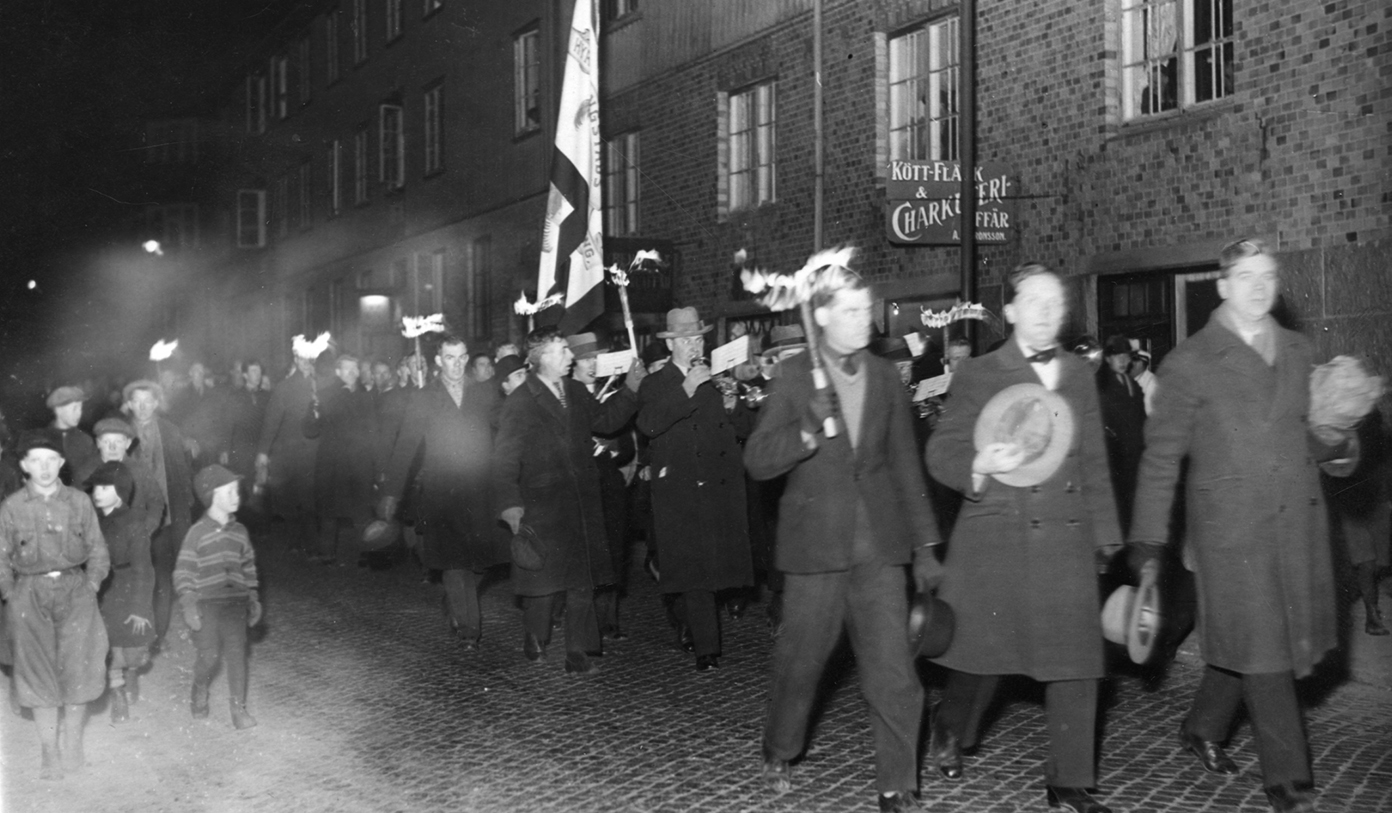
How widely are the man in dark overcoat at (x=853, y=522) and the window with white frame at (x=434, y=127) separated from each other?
937 inches

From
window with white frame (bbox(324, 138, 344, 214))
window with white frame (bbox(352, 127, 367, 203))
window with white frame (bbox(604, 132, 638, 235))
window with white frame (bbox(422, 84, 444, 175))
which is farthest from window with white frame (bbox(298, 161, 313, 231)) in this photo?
window with white frame (bbox(604, 132, 638, 235))

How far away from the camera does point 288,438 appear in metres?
14.7

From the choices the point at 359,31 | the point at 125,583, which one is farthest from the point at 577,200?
the point at 359,31

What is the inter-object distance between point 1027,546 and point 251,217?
4284cm

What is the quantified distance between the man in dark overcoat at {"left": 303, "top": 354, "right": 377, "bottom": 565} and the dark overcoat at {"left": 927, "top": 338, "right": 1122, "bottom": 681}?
9379mm

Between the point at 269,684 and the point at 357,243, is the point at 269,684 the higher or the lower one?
the lower one

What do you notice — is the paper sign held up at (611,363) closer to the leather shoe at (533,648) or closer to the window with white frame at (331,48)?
the leather shoe at (533,648)

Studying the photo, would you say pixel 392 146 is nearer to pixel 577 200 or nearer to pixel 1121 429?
pixel 577 200

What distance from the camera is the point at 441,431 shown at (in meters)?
9.88

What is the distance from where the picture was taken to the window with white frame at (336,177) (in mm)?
34312

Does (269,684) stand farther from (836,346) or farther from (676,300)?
(676,300)

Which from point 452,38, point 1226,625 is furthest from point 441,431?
point 452,38

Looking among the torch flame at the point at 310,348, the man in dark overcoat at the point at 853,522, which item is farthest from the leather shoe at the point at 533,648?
the torch flame at the point at 310,348

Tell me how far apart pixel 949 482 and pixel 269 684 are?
177 inches
